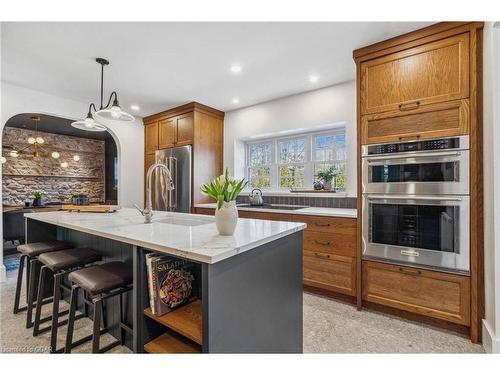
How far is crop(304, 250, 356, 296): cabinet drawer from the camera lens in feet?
7.88

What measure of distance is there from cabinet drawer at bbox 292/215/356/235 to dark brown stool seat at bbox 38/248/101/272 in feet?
6.30

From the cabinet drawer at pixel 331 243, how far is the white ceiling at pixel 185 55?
1.79 meters

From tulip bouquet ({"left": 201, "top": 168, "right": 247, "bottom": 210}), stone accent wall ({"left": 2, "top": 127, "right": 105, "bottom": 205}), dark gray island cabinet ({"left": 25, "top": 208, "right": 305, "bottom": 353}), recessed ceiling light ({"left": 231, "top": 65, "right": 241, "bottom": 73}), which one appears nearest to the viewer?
dark gray island cabinet ({"left": 25, "top": 208, "right": 305, "bottom": 353})

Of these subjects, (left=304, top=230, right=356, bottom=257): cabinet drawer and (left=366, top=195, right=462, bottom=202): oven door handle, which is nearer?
(left=366, top=195, right=462, bottom=202): oven door handle

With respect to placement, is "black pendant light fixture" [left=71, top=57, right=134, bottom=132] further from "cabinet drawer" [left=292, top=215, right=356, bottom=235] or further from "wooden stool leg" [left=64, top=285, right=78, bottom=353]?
"cabinet drawer" [left=292, top=215, right=356, bottom=235]

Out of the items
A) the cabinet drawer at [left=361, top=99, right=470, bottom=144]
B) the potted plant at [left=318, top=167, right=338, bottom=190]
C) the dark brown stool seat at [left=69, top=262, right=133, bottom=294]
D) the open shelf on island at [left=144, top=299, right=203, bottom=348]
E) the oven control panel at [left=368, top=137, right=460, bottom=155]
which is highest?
the cabinet drawer at [left=361, top=99, right=470, bottom=144]

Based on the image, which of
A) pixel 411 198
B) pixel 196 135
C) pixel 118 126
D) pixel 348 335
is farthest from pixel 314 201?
pixel 118 126

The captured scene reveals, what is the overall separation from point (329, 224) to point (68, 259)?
225 centimetres

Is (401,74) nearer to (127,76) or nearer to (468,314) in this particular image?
(468,314)

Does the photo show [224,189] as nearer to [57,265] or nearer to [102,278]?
[102,278]

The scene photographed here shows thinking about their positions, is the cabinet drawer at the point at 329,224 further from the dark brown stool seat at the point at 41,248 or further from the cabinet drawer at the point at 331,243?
the dark brown stool seat at the point at 41,248

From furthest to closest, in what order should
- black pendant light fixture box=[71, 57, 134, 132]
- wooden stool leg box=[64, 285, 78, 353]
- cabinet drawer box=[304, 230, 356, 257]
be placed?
cabinet drawer box=[304, 230, 356, 257], black pendant light fixture box=[71, 57, 134, 132], wooden stool leg box=[64, 285, 78, 353]

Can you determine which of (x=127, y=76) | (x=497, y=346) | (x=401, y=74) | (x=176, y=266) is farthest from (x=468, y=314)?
(x=127, y=76)

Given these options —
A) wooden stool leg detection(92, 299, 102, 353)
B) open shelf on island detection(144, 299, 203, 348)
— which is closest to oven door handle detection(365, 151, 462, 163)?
open shelf on island detection(144, 299, 203, 348)
